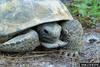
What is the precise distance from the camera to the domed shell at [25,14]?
15.0ft

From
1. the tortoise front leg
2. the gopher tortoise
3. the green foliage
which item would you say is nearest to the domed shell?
the gopher tortoise

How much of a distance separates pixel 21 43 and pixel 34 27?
346 millimetres

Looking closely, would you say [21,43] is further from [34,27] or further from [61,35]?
[61,35]

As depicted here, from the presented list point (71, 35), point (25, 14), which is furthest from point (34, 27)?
point (71, 35)

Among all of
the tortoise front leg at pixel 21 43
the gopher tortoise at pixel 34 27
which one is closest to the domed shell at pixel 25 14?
the gopher tortoise at pixel 34 27

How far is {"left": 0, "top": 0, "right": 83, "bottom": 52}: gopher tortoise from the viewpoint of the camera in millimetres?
4508

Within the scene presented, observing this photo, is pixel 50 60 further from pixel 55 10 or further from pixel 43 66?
pixel 55 10

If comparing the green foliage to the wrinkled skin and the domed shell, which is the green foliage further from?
the domed shell

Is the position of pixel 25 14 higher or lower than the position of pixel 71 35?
higher

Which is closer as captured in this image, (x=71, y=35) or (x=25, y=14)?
(x=25, y=14)

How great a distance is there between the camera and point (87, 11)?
6438 mm

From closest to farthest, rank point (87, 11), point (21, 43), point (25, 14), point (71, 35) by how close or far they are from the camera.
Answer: point (21, 43) → point (25, 14) → point (71, 35) → point (87, 11)

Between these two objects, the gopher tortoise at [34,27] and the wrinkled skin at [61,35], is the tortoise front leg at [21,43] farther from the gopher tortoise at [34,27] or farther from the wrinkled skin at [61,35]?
the wrinkled skin at [61,35]

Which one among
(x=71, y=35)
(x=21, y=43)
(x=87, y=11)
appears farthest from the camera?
(x=87, y=11)
